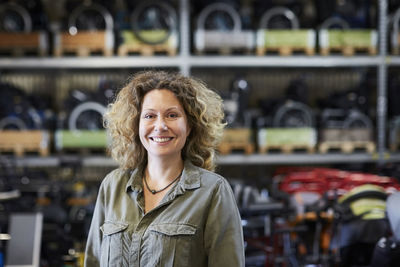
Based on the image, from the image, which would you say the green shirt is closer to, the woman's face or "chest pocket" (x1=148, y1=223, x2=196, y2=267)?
"chest pocket" (x1=148, y1=223, x2=196, y2=267)

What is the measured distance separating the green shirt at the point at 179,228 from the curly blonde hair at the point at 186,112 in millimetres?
174

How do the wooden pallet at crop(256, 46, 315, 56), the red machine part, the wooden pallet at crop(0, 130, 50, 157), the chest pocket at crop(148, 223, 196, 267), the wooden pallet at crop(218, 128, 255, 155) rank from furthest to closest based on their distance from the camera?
the wooden pallet at crop(256, 46, 315, 56), the wooden pallet at crop(218, 128, 255, 155), the wooden pallet at crop(0, 130, 50, 157), the red machine part, the chest pocket at crop(148, 223, 196, 267)

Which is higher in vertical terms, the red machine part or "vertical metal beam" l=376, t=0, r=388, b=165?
"vertical metal beam" l=376, t=0, r=388, b=165

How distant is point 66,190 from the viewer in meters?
Result: 5.55

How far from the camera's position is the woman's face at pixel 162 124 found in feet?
6.61

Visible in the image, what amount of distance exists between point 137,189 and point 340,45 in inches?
219

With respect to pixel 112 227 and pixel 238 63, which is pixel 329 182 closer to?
pixel 238 63

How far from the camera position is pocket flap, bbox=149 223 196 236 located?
6.23 feet

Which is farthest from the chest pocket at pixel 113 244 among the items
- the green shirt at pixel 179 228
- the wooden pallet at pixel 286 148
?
the wooden pallet at pixel 286 148

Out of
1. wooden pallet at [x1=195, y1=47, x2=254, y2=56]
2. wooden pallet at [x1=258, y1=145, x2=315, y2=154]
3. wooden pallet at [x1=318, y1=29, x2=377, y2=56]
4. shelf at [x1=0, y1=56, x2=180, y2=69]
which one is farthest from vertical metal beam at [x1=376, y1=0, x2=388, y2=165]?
shelf at [x1=0, y1=56, x2=180, y2=69]

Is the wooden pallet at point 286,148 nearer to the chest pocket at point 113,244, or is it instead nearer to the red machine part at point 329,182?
the red machine part at point 329,182

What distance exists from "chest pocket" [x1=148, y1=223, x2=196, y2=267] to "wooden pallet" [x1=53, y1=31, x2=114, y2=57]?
5.10 meters

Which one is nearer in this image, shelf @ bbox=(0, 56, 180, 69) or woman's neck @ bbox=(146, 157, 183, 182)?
woman's neck @ bbox=(146, 157, 183, 182)

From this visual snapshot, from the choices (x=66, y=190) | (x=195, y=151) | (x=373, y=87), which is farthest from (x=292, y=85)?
(x=195, y=151)
